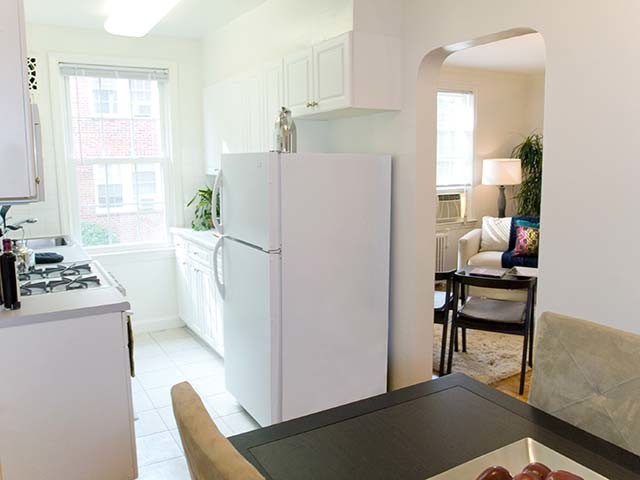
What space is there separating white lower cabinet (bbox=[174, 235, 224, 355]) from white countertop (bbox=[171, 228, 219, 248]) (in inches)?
1.4

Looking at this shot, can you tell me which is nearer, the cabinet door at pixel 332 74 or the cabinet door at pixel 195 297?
the cabinet door at pixel 332 74

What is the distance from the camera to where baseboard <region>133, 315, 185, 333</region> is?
186 inches

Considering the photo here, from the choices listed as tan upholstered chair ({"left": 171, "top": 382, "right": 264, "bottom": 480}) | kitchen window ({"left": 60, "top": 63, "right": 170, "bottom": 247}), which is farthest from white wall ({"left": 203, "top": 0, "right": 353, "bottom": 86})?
tan upholstered chair ({"left": 171, "top": 382, "right": 264, "bottom": 480})

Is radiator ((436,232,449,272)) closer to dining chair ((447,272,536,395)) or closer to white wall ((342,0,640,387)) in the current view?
dining chair ((447,272,536,395))

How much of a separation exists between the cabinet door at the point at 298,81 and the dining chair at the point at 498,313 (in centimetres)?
148

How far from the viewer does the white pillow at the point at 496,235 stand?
18.3ft

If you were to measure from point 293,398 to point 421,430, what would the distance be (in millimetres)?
1500

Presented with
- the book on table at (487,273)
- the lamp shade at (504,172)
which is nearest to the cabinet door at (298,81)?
the book on table at (487,273)

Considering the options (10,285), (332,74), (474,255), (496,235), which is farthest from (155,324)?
(496,235)

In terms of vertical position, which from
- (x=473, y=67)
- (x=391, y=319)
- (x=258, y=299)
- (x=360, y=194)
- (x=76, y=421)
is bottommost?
(x=76, y=421)

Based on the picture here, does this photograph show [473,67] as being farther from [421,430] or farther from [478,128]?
[421,430]

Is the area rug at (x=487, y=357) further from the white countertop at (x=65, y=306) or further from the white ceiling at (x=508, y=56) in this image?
the white ceiling at (x=508, y=56)

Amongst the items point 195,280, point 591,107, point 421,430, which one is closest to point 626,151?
point 591,107

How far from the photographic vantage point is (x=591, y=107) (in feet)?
6.57
